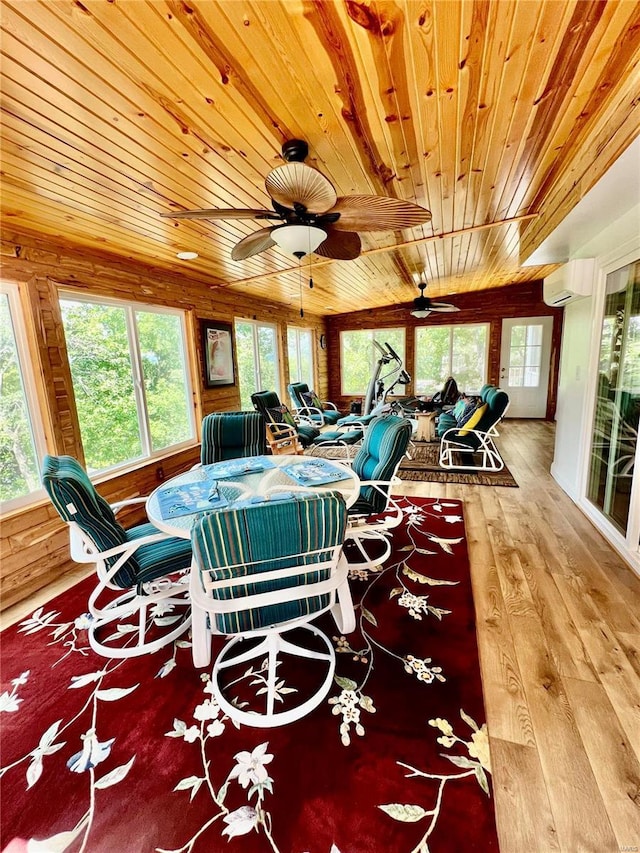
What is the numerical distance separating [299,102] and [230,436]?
2.33m

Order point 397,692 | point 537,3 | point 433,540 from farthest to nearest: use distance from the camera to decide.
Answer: point 433,540 < point 397,692 < point 537,3

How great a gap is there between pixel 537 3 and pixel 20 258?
121 inches

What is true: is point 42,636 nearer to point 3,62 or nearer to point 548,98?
point 3,62

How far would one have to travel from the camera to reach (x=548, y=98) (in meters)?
1.54

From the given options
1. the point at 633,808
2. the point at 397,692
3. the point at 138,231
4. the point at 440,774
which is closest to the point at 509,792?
the point at 440,774

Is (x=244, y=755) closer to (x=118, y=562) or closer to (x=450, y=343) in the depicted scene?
(x=118, y=562)

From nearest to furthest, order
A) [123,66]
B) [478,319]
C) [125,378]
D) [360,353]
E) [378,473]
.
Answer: [123,66] < [378,473] < [125,378] < [478,319] < [360,353]

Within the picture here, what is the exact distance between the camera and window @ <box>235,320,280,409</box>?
18.3 feet

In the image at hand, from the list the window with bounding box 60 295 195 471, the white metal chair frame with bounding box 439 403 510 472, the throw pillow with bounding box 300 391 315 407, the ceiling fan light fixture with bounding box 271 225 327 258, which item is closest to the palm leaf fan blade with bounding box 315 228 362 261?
the ceiling fan light fixture with bounding box 271 225 327 258

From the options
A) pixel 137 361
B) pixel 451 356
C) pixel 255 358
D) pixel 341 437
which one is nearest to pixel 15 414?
pixel 137 361

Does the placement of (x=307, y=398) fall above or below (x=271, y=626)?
above

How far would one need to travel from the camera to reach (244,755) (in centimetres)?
140

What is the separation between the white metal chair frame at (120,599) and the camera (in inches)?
68.0

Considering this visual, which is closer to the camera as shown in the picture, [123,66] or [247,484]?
[123,66]
